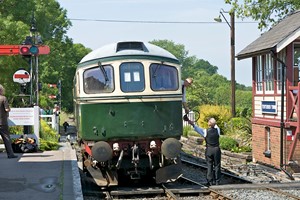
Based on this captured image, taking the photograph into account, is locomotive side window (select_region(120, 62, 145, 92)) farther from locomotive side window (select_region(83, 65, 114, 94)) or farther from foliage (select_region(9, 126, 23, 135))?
foliage (select_region(9, 126, 23, 135))

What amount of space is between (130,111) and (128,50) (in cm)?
139

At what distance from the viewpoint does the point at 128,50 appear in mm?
13031

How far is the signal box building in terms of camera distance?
62.5ft

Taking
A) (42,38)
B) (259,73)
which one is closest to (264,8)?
(259,73)

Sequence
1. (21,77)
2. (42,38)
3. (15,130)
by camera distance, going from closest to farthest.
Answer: (21,77)
(15,130)
(42,38)

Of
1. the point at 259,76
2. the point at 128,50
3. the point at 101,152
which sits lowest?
the point at 101,152

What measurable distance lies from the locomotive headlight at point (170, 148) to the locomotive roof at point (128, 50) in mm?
1900

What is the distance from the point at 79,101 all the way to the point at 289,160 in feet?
28.3

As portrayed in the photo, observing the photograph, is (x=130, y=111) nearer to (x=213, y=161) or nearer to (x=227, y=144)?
(x=213, y=161)

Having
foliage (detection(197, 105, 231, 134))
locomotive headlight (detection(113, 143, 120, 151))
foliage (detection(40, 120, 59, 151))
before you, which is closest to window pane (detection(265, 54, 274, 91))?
foliage (detection(197, 105, 231, 134))

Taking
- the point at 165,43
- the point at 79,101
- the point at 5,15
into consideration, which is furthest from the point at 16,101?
the point at 165,43

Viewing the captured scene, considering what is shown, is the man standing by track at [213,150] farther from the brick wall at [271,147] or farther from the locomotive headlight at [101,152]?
the brick wall at [271,147]

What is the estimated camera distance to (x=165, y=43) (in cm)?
17200

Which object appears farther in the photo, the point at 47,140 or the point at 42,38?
the point at 42,38
